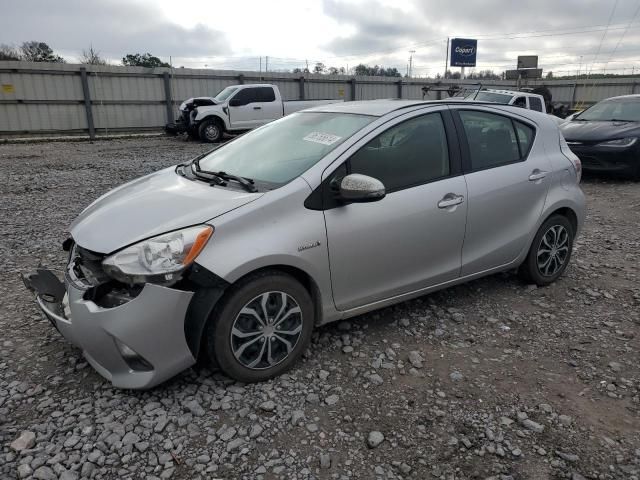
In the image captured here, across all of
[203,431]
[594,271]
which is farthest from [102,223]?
[594,271]

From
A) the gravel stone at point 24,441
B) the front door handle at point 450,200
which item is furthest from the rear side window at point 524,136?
the gravel stone at point 24,441

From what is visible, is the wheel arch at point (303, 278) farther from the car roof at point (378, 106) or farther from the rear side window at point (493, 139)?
the rear side window at point (493, 139)

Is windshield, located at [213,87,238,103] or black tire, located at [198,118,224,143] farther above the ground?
windshield, located at [213,87,238,103]

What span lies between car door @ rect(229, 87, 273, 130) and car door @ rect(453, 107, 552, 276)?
14.0 metres

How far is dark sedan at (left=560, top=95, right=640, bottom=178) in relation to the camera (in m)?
8.93

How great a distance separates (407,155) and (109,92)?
1802cm

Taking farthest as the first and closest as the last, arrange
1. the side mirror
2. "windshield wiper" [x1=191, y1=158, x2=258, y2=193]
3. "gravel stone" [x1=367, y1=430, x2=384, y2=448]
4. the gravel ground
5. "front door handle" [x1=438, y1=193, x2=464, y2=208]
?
"front door handle" [x1=438, y1=193, x2=464, y2=208], "windshield wiper" [x1=191, y1=158, x2=258, y2=193], the side mirror, "gravel stone" [x1=367, y1=430, x2=384, y2=448], the gravel ground

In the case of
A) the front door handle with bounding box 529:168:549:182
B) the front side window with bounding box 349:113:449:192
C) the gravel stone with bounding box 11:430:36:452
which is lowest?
the gravel stone with bounding box 11:430:36:452

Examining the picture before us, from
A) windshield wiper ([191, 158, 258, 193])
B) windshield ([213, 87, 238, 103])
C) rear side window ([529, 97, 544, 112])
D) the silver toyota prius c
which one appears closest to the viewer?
the silver toyota prius c

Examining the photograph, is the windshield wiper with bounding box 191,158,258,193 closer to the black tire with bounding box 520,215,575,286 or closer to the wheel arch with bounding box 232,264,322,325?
the wheel arch with bounding box 232,264,322,325

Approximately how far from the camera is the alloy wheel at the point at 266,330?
2.75 meters

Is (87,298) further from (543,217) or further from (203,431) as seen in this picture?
(543,217)

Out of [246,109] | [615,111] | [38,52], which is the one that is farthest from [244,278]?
[38,52]

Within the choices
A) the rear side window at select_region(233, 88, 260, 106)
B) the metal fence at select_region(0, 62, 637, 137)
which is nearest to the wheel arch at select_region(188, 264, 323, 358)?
the rear side window at select_region(233, 88, 260, 106)
